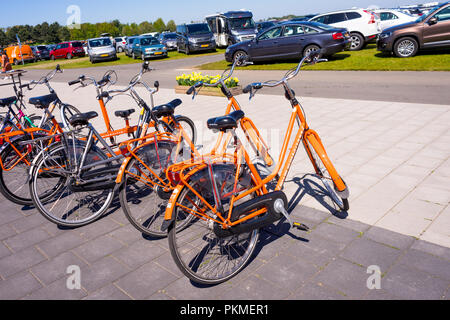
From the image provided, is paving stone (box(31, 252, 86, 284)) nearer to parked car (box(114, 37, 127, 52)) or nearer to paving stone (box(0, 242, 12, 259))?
paving stone (box(0, 242, 12, 259))

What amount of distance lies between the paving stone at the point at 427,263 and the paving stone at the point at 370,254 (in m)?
0.09

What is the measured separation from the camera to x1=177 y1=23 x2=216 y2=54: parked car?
25.0 meters

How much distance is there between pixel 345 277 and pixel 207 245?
1.27 metres

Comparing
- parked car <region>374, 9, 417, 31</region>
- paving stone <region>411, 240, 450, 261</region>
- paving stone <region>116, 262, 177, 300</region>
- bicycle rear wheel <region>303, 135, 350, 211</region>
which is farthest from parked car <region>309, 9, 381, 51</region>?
paving stone <region>116, 262, 177, 300</region>

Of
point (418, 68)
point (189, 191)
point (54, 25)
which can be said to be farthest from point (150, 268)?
point (54, 25)

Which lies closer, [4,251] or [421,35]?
[4,251]

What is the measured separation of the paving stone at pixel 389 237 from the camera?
3260 mm

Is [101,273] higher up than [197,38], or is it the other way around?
[197,38]

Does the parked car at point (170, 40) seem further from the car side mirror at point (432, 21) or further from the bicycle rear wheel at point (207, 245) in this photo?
the bicycle rear wheel at point (207, 245)

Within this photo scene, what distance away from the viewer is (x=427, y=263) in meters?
2.99

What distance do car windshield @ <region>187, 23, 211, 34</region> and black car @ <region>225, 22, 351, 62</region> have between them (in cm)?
990

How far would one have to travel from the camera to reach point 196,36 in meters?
25.1

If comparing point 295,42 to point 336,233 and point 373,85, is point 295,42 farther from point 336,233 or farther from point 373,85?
point 336,233

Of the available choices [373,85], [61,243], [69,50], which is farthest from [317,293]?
[69,50]
